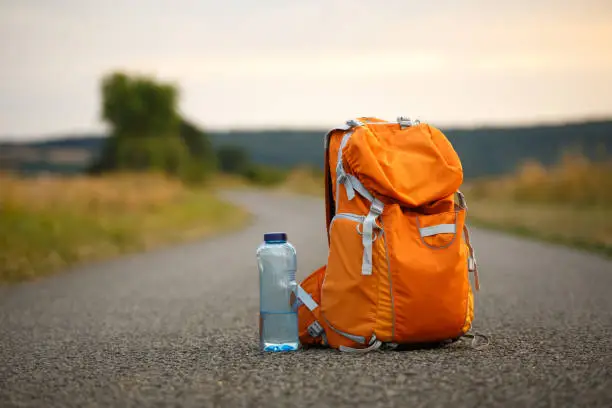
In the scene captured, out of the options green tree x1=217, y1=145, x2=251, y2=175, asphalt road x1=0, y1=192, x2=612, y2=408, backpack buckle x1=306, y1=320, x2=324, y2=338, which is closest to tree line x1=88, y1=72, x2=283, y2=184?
green tree x1=217, y1=145, x2=251, y2=175

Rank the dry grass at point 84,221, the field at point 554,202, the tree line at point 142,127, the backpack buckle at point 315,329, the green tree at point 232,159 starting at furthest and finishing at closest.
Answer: the green tree at point 232,159
the tree line at point 142,127
the field at point 554,202
the dry grass at point 84,221
the backpack buckle at point 315,329

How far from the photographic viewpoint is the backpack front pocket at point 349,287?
163 inches

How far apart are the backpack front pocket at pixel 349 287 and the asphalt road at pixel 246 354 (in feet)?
0.47

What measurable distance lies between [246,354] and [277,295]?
42 cm

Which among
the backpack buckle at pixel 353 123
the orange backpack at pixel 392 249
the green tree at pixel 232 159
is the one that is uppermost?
the backpack buckle at pixel 353 123

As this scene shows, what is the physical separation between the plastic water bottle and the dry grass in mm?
5659

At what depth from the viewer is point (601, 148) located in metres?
19.5

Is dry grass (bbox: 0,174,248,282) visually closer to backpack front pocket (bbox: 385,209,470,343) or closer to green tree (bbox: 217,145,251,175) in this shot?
backpack front pocket (bbox: 385,209,470,343)

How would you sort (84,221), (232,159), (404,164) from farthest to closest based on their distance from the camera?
(232,159) → (84,221) → (404,164)

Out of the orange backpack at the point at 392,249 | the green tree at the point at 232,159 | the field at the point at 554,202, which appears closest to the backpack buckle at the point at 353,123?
the orange backpack at the point at 392,249

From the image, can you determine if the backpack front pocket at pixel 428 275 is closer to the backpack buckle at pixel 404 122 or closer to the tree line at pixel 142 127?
the backpack buckle at pixel 404 122

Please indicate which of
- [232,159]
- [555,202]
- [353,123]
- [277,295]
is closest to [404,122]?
[353,123]

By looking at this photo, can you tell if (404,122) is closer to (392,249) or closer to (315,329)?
→ (392,249)

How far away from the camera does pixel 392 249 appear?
4.15m
